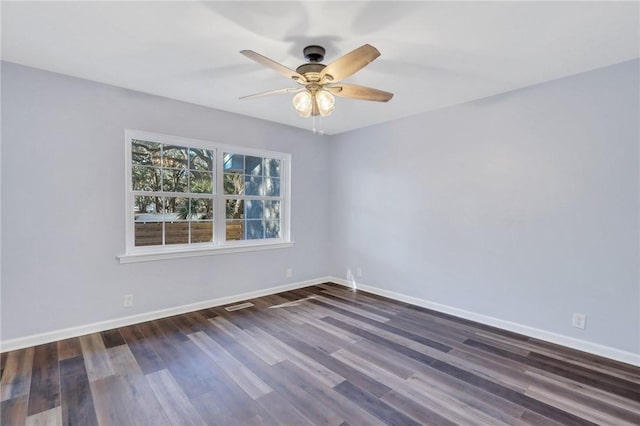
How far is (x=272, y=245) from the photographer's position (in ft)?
14.4

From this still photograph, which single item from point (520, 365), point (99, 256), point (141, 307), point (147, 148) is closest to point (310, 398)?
point (520, 365)

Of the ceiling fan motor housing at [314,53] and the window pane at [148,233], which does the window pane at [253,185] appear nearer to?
the window pane at [148,233]

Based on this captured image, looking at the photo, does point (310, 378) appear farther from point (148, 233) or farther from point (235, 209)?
point (235, 209)

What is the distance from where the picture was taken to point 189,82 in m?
2.96

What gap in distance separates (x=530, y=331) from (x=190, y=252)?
12.4 feet

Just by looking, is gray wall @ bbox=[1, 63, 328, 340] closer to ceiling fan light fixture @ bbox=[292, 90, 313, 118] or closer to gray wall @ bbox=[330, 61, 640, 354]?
ceiling fan light fixture @ bbox=[292, 90, 313, 118]

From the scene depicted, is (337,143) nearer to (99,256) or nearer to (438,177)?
(438,177)

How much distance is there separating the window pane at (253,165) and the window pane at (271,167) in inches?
4.2

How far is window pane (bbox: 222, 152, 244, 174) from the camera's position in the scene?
3.98 metres

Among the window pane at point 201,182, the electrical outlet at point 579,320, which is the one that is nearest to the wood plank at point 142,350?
the window pane at point 201,182

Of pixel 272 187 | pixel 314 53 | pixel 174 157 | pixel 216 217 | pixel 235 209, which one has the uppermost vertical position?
pixel 314 53

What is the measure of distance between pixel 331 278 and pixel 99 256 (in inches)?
129

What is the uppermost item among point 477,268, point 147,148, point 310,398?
point 147,148

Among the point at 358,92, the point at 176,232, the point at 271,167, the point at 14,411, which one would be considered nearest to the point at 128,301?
the point at 176,232
